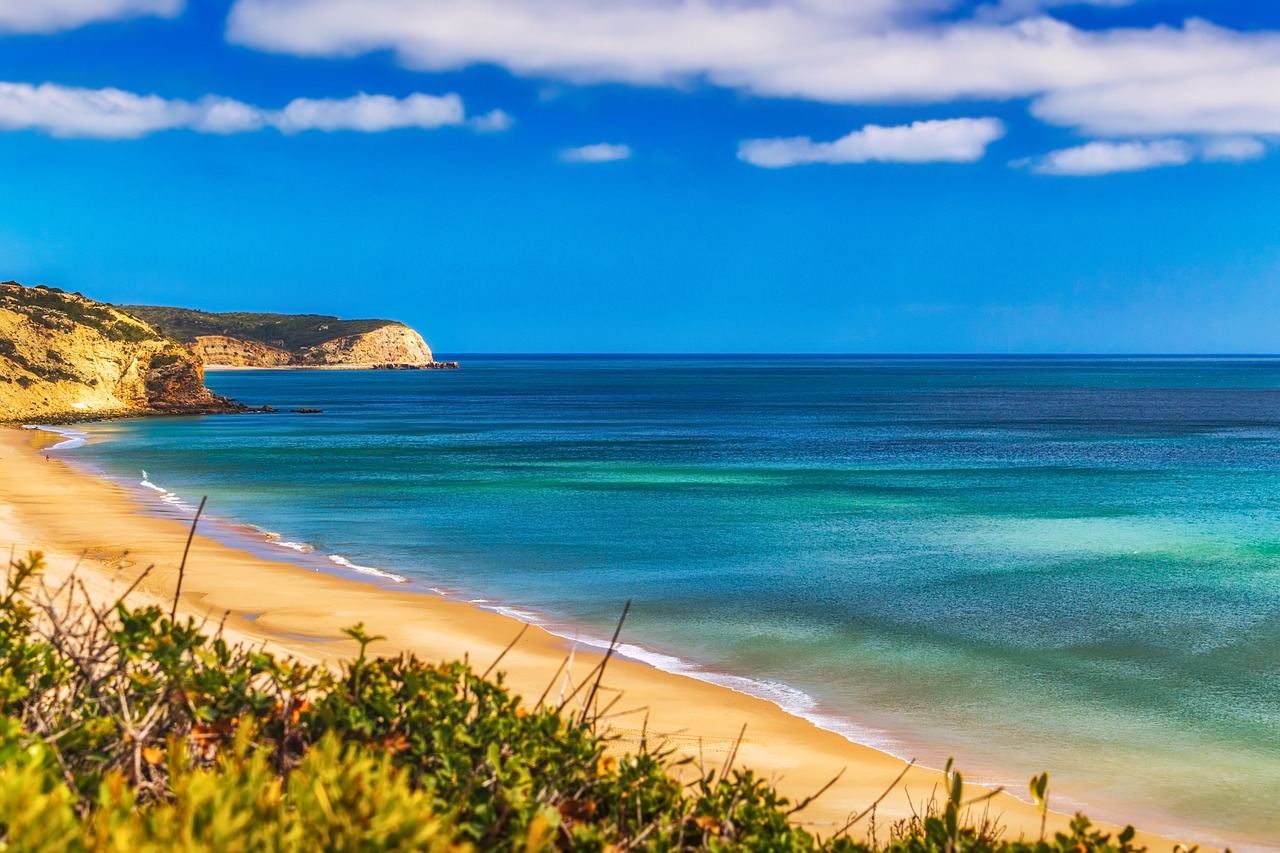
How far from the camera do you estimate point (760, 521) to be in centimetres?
3048

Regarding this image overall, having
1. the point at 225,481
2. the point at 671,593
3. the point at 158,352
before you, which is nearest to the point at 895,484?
the point at 671,593

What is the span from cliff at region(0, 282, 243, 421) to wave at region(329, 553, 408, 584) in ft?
171

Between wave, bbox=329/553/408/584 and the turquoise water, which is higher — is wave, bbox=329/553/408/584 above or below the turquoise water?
below

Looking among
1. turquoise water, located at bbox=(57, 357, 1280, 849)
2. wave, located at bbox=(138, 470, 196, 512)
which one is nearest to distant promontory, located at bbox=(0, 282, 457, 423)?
turquoise water, located at bbox=(57, 357, 1280, 849)

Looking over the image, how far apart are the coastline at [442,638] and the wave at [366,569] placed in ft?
2.98

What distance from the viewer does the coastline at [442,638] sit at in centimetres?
1134

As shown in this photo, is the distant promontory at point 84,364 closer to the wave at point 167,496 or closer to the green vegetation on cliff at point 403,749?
the wave at point 167,496

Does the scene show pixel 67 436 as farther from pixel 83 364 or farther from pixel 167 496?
pixel 167 496

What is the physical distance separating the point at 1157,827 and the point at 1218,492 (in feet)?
98.2

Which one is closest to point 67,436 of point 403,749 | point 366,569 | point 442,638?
point 366,569

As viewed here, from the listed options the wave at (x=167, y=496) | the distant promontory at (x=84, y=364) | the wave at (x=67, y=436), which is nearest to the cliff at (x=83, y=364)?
the distant promontory at (x=84, y=364)

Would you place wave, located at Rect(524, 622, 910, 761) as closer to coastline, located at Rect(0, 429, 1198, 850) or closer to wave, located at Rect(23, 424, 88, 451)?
coastline, located at Rect(0, 429, 1198, 850)

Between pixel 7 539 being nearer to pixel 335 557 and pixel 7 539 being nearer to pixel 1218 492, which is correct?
pixel 335 557

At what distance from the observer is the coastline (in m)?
11.3
